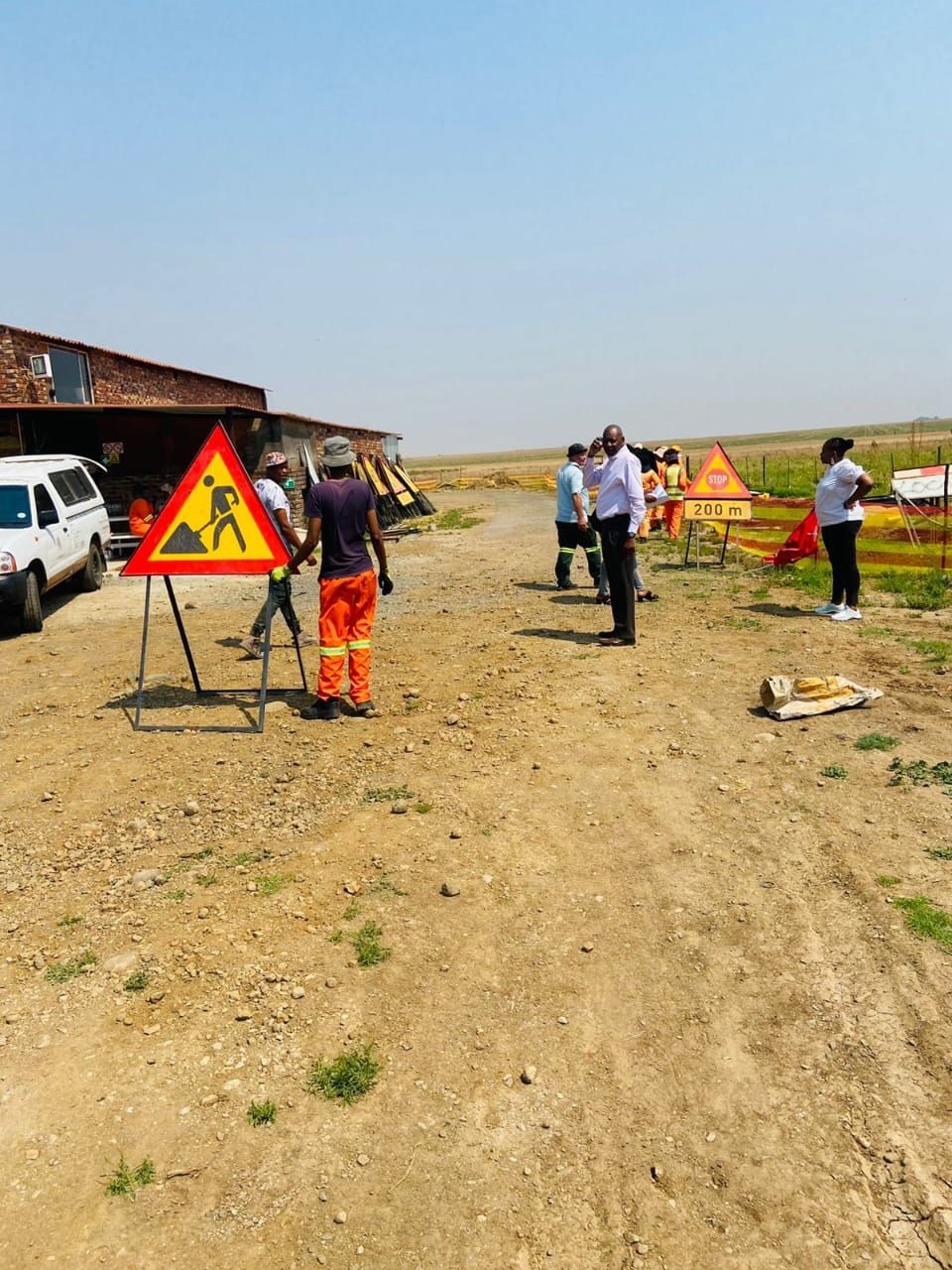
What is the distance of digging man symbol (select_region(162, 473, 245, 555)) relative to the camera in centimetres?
636

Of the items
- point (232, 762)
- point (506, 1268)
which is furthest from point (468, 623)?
point (506, 1268)

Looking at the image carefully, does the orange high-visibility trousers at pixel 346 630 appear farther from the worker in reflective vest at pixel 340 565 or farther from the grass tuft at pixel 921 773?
the grass tuft at pixel 921 773

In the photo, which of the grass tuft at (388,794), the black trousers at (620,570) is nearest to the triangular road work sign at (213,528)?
the grass tuft at (388,794)

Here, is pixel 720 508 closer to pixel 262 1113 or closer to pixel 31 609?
pixel 31 609

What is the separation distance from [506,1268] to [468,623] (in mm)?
7883

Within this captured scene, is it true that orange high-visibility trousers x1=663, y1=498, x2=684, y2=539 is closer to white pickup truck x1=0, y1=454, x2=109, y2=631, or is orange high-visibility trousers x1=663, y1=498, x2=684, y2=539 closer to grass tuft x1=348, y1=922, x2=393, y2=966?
white pickup truck x1=0, y1=454, x2=109, y2=631

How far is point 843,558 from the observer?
9414mm

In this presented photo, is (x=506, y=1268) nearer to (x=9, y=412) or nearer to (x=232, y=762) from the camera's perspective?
(x=232, y=762)

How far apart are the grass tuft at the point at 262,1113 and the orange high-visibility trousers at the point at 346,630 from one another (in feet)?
12.1

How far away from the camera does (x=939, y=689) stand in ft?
22.2

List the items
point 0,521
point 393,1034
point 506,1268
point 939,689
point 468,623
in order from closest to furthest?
point 506,1268 → point 393,1034 → point 939,689 → point 468,623 → point 0,521

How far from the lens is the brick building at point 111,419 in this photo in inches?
742

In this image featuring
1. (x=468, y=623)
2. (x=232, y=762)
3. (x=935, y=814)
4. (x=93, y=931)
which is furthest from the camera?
(x=468, y=623)

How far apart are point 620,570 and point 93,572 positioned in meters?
9.19
